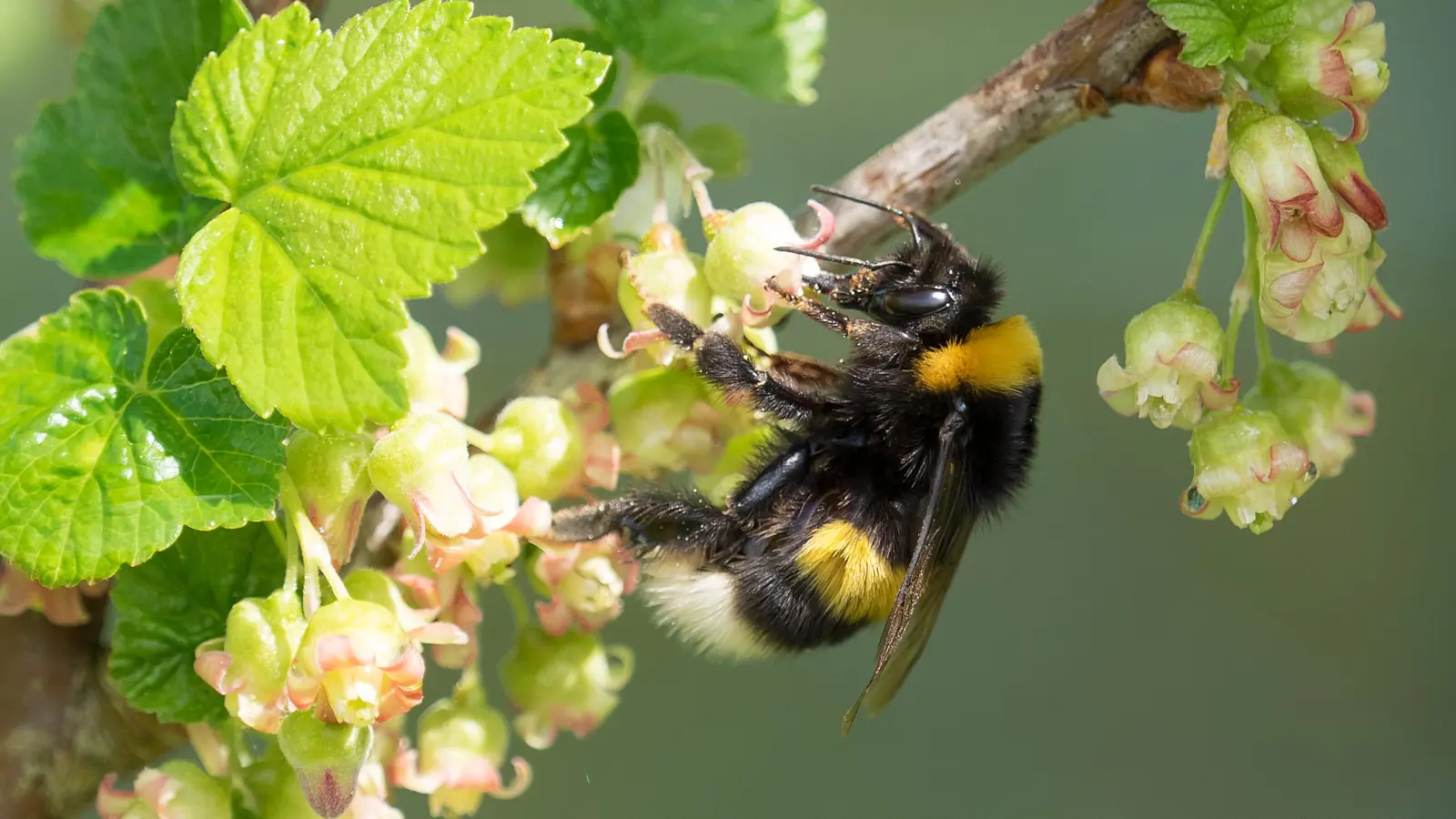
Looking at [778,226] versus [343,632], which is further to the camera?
[778,226]

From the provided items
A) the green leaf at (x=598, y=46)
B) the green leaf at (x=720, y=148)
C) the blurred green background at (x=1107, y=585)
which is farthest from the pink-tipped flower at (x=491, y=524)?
the blurred green background at (x=1107, y=585)

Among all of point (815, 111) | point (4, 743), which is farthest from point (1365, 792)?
point (4, 743)

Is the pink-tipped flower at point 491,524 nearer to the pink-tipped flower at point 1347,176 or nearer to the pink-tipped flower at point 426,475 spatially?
the pink-tipped flower at point 426,475

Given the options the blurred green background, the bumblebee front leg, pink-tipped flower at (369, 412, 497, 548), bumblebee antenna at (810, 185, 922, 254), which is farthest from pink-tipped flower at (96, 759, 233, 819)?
the blurred green background

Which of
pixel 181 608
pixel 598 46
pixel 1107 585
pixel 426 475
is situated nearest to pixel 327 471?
pixel 426 475

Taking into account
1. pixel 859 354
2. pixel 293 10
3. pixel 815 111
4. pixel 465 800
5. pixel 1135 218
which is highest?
pixel 293 10

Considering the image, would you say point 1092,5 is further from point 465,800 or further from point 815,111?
point 815,111

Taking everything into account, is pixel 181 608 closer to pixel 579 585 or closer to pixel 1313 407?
pixel 579 585
